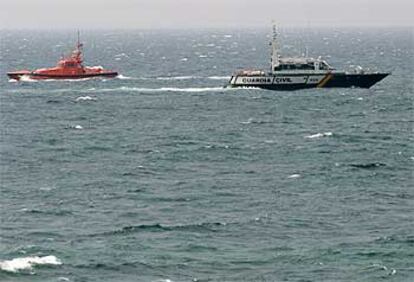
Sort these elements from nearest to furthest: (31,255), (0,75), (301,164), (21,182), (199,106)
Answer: (31,255), (21,182), (301,164), (199,106), (0,75)

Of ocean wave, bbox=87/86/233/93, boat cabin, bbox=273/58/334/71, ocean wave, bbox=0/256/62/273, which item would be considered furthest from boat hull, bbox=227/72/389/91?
ocean wave, bbox=0/256/62/273

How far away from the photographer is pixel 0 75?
198125 millimetres

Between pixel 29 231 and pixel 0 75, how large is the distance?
5370 inches

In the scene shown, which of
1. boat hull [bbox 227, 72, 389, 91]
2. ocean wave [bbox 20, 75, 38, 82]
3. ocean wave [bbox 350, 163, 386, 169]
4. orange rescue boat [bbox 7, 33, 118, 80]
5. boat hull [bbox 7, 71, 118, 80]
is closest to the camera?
ocean wave [bbox 350, 163, 386, 169]

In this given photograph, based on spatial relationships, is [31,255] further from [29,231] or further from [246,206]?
[246,206]

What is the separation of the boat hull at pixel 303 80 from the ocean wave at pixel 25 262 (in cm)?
10007

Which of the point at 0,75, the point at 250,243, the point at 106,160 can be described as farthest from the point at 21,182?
the point at 0,75

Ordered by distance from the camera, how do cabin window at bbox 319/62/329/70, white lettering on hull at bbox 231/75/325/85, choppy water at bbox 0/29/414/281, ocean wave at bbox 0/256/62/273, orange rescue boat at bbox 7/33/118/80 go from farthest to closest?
orange rescue boat at bbox 7/33/118/80, white lettering on hull at bbox 231/75/325/85, cabin window at bbox 319/62/329/70, choppy water at bbox 0/29/414/281, ocean wave at bbox 0/256/62/273

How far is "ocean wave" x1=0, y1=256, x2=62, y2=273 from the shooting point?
2245 inches

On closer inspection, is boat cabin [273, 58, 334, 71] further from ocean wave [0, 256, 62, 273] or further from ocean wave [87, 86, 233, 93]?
ocean wave [0, 256, 62, 273]

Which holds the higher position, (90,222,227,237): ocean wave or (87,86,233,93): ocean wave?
(90,222,227,237): ocean wave

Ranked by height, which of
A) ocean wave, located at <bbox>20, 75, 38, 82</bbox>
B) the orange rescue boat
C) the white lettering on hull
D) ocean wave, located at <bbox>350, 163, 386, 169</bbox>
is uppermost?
the white lettering on hull

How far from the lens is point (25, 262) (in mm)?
58312

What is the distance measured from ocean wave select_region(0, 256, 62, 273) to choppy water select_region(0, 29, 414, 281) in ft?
0.38
